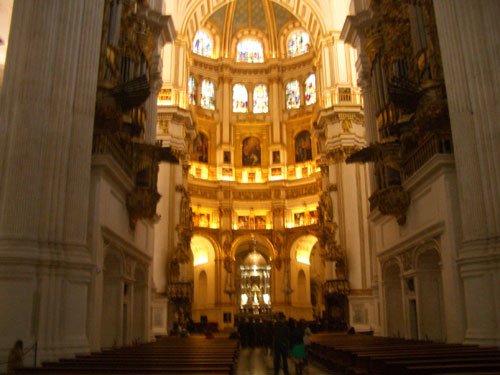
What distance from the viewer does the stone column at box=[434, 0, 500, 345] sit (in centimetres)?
1062

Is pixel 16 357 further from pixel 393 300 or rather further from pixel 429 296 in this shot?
pixel 393 300

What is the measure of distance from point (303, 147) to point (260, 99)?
560cm

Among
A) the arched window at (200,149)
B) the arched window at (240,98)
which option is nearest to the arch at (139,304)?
the arched window at (200,149)

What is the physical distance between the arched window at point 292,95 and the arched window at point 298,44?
8.03 feet

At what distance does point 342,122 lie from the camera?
3144 centimetres

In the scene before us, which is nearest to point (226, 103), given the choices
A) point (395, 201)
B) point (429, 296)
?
point (395, 201)

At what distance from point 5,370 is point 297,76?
118 ft

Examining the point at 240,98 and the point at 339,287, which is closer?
the point at 339,287

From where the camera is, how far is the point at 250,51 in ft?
141

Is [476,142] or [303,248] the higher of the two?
[303,248]

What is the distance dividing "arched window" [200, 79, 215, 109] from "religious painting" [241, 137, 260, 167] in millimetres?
3982

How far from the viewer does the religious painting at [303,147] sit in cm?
3983

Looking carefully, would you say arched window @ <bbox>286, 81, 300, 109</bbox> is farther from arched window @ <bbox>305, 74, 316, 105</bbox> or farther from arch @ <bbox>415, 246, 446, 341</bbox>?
arch @ <bbox>415, 246, 446, 341</bbox>

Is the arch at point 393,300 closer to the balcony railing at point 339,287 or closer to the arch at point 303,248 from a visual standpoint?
the balcony railing at point 339,287
